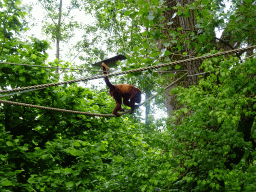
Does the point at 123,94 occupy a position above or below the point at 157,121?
above

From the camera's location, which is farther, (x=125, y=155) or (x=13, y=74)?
(x=125, y=155)

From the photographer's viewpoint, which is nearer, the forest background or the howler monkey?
the forest background

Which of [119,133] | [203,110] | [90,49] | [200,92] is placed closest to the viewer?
[200,92]

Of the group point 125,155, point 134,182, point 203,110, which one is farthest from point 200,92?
point 125,155

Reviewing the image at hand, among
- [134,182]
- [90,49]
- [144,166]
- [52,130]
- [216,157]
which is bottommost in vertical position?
[134,182]

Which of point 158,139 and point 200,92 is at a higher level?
point 200,92

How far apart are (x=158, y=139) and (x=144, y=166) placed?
462 mm

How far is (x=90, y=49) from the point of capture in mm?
13227

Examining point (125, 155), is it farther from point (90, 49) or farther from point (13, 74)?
point (90, 49)

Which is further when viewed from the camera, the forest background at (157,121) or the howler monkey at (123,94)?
the howler monkey at (123,94)

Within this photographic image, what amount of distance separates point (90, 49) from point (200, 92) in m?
11.0

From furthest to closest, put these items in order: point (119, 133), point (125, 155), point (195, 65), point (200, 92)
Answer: point (125, 155)
point (119, 133)
point (195, 65)
point (200, 92)

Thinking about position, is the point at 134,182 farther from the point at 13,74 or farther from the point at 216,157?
the point at 13,74

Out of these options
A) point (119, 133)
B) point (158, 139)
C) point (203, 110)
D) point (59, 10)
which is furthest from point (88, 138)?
point (59, 10)
